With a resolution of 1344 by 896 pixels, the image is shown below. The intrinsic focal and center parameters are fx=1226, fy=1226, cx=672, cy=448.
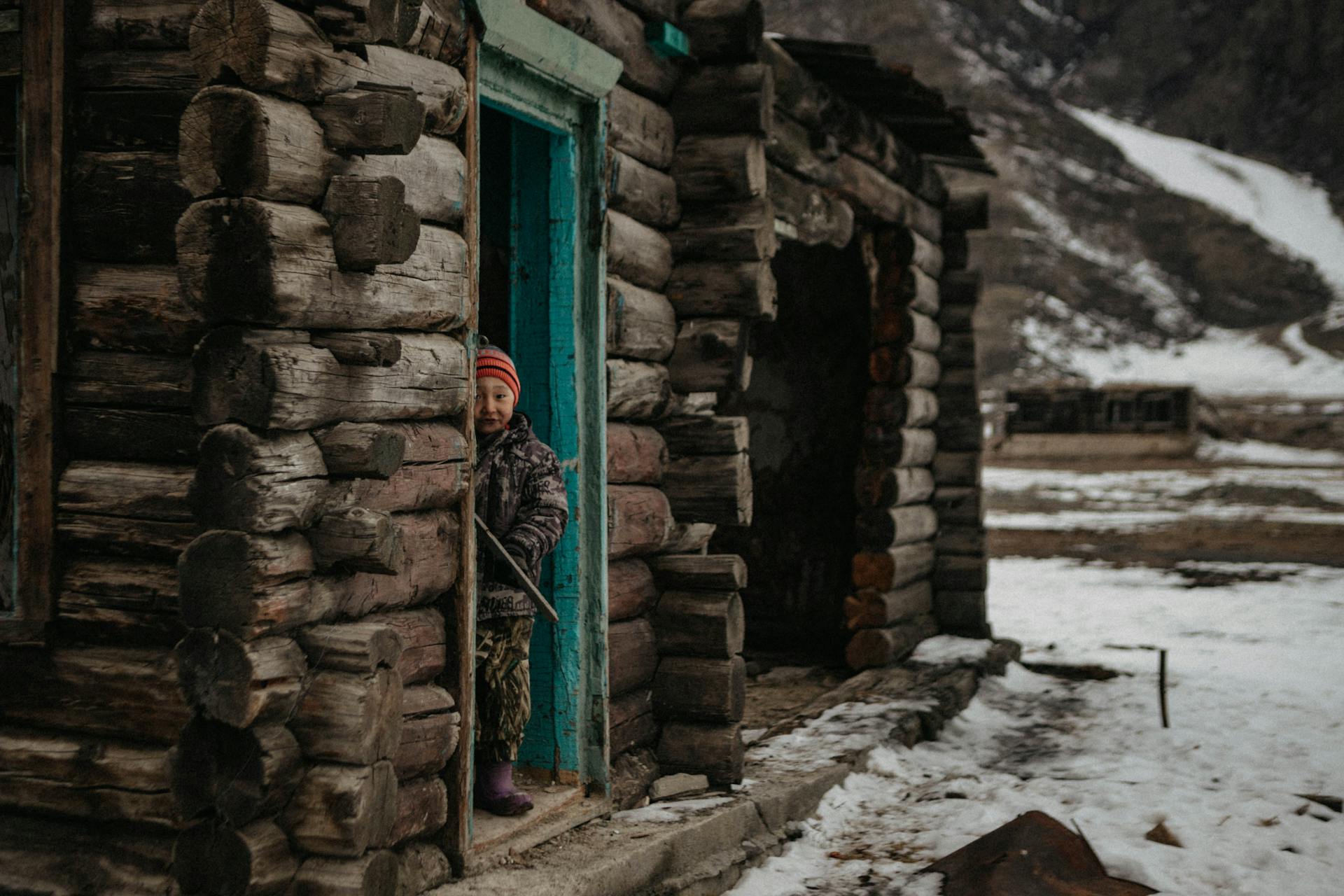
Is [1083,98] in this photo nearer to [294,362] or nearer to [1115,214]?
[1115,214]

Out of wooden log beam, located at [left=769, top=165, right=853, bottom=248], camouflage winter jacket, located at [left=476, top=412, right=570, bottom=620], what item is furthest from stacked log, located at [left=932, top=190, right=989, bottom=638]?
camouflage winter jacket, located at [left=476, top=412, right=570, bottom=620]

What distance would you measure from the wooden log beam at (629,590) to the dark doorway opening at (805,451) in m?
3.58

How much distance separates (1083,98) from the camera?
68.2 meters

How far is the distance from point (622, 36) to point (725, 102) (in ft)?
2.06

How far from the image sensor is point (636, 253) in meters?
5.10

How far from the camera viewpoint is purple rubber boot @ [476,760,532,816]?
13.7ft

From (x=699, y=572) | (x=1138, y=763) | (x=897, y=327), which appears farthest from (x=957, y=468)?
(x=699, y=572)

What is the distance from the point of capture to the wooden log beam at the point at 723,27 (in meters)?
5.33

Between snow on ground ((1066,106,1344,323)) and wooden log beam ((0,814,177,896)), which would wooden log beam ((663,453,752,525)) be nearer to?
wooden log beam ((0,814,177,896))

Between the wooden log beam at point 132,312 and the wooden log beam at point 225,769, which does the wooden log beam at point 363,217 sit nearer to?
the wooden log beam at point 132,312

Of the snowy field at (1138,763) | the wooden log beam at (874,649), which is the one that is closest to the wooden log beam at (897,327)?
the wooden log beam at (874,649)

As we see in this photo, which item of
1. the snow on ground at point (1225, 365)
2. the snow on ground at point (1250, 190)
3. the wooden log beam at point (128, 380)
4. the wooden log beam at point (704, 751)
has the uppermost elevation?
the snow on ground at point (1250, 190)

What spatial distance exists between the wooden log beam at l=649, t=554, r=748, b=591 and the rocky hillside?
3530 cm

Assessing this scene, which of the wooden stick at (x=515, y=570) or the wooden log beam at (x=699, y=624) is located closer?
the wooden stick at (x=515, y=570)
